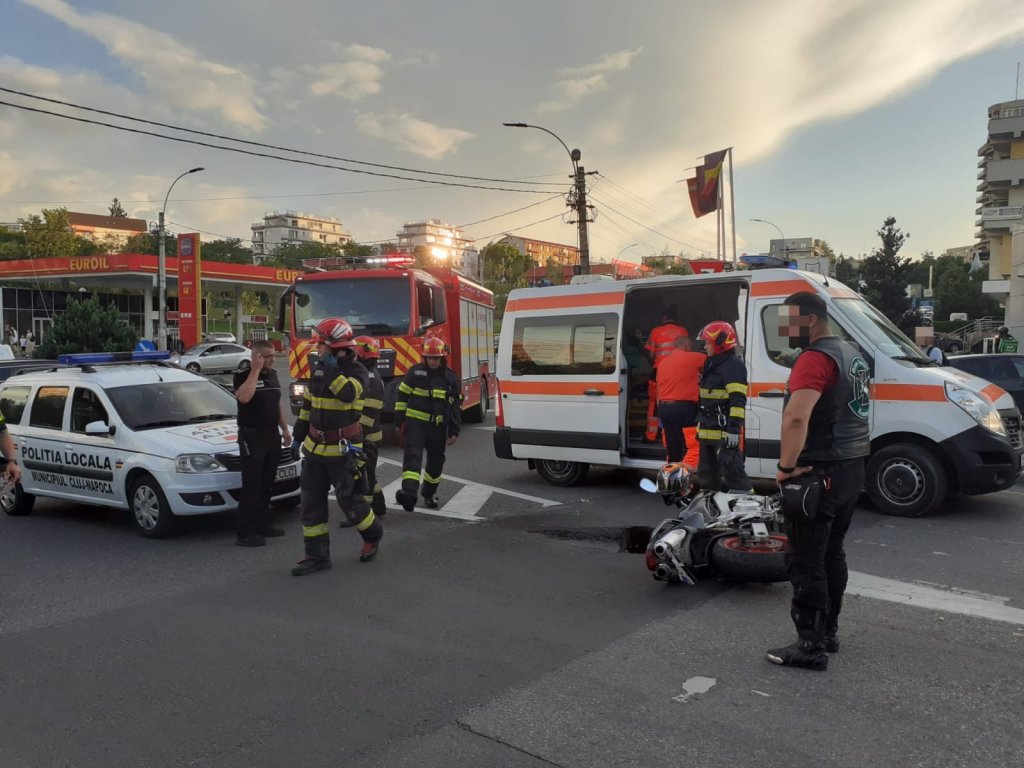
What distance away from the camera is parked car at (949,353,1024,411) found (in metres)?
11.0

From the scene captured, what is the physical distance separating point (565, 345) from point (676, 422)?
5.85 ft

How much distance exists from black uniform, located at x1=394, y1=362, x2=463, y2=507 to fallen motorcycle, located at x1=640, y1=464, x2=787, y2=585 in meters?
3.17

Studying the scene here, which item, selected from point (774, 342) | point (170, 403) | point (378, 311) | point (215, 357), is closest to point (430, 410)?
point (170, 403)

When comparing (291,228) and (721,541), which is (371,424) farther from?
(291,228)

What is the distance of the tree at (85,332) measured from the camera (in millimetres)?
20078

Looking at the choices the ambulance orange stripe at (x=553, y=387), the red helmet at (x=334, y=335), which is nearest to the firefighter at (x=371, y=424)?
the red helmet at (x=334, y=335)

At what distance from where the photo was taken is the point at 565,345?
8.92 metres

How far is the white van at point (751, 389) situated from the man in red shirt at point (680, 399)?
0.54m

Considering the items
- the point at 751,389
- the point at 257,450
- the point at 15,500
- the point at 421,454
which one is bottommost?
the point at 15,500

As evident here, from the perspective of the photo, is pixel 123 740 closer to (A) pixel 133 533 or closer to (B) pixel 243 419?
(B) pixel 243 419

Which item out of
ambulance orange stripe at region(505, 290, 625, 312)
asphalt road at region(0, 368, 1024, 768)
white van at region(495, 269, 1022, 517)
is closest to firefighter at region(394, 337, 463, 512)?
white van at region(495, 269, 1022, 517)

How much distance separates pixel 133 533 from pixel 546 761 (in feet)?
18.2

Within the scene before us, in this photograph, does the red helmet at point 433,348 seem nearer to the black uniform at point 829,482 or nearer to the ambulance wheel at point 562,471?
the ambulance wheel at point 562,471

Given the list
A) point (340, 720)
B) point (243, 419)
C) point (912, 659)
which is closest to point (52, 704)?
point (340, 720)
